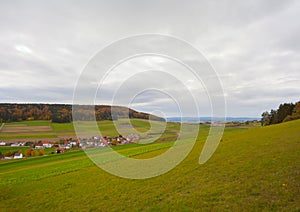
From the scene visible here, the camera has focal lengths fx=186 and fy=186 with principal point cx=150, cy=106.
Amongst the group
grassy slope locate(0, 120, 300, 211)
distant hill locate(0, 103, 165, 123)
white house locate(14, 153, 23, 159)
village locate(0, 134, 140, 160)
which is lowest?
white house locate(14, 153, 23, 159)

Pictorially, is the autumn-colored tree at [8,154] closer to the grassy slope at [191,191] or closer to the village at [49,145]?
the village at [49,145]

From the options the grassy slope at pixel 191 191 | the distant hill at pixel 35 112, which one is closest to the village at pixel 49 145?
the distant hill at pixel 35 112

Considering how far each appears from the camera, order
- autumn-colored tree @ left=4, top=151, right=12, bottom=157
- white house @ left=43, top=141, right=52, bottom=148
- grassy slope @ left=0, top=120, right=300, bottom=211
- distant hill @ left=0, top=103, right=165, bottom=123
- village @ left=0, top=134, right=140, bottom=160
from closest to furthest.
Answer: grassy slope @ left=0, top=120, right=300, bottom=211 < village @ left=0, top=134, right=140, bottom=160 < autumn-colored tree @ left=4, top=151, right=12, bottom=157 < white house @ left=43, top=141, right=52, bottom=148 < distant hill @ left=0, top=103, right=165, bottom=123

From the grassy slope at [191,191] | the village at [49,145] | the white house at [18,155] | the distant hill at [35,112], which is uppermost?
the distant hill at [35,112]

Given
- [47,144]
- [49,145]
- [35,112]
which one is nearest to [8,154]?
[47,144]

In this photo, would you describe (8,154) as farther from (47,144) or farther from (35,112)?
(35,112)

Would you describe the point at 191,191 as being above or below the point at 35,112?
below

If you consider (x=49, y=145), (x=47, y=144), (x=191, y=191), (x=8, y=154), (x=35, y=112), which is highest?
(x=35, y=112)

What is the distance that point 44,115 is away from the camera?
82.6 m

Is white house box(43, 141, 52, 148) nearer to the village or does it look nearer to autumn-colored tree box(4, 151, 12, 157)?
the village

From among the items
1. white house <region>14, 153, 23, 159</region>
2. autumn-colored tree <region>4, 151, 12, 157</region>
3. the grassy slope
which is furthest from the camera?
autumn-colored tree <region>4, 151, 12, 157</region>

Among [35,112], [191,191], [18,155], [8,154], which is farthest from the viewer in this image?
[35,112]

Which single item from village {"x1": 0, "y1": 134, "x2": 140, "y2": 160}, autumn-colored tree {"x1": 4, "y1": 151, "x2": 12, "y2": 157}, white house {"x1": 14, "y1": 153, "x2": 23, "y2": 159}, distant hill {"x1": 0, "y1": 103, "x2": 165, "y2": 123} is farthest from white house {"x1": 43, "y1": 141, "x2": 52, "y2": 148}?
distant hill {"x1": 0, "y1": 103, "x2": 165, "y2": 123}

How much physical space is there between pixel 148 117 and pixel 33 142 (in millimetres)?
47602
